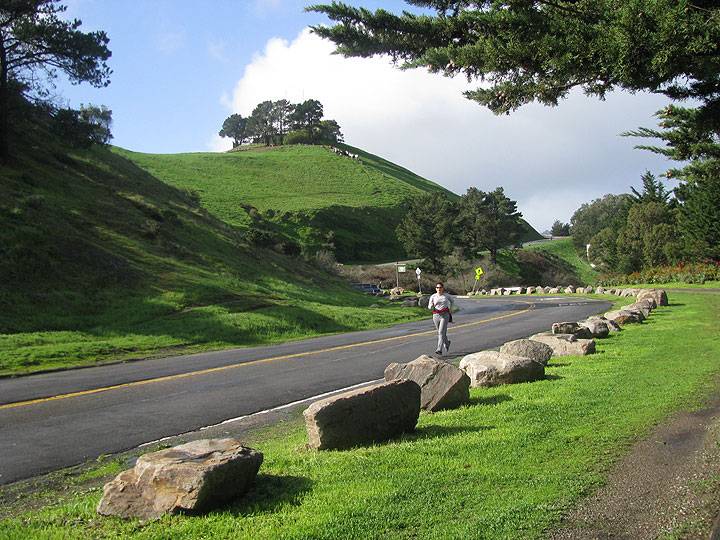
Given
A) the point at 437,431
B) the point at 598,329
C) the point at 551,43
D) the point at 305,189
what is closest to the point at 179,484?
the point at 437,431

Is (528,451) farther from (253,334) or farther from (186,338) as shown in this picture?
(253,334)

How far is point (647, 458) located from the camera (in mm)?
6145

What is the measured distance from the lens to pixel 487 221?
3484 inches

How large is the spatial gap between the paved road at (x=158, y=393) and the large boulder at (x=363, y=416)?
2806mm

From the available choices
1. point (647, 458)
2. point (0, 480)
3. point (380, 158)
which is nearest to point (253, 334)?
point (0, 480)

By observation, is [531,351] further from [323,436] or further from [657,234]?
[657,234]

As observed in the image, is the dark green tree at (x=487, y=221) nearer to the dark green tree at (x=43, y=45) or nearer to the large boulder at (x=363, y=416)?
the dark green tree at (x=43, y=45)

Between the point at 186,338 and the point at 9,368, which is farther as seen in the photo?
the point at 186,338

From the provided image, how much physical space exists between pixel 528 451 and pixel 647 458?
111 centimetres

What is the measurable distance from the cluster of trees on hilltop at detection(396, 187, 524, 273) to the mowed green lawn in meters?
67.9

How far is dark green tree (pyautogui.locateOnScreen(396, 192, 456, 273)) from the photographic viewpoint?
77188 mm

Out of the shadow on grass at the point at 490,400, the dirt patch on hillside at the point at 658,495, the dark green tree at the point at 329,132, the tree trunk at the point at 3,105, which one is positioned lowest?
the dirt patch on hillside at the point at 658,495

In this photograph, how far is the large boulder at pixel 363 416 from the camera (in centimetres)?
661

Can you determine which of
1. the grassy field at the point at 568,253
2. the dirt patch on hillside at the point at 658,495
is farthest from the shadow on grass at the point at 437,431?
the grassy field at the point at 568,253
